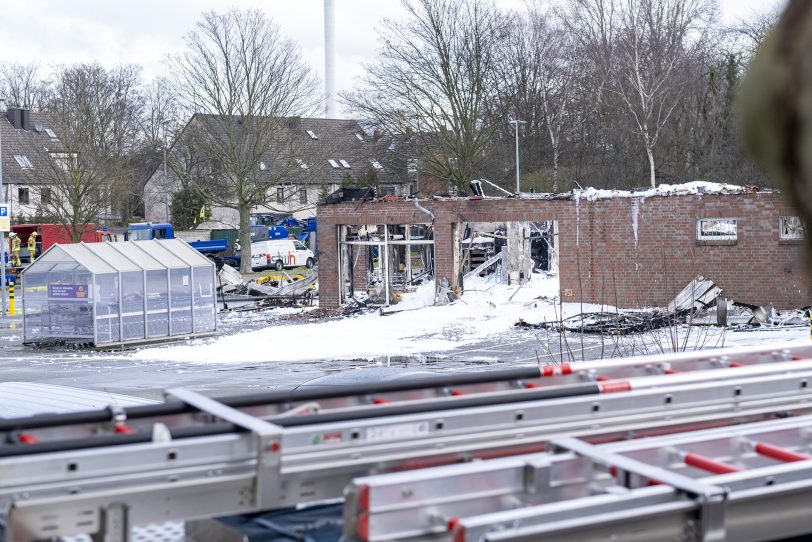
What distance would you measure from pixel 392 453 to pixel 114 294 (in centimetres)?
2375

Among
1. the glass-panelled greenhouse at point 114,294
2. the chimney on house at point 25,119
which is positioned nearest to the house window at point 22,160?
the chimney on house at point 25,119

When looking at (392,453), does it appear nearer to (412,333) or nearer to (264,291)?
(412,333)

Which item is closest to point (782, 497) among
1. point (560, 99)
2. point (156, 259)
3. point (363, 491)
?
point (363, 491)

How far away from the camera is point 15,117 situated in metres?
70.2

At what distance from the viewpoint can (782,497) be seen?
11.3ft

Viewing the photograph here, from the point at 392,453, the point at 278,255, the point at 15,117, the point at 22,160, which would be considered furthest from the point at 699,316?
the point at 15,117

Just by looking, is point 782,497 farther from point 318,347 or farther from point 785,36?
point 318,347

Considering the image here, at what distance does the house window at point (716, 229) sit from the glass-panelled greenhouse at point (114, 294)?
13112 millimetres

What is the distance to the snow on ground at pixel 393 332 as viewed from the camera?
23.8 metres

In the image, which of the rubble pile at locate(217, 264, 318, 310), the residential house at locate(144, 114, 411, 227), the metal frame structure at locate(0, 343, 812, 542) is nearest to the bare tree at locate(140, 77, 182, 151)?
the residential house at locate(144, 114, 411, 227)

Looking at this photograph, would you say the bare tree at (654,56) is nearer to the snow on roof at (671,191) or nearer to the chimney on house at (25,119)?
the snow on roof at (671,191)

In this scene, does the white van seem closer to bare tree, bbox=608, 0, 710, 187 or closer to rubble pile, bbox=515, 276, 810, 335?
bare tree, bbox=608, 0, 710, 187

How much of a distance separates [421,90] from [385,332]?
21671mm

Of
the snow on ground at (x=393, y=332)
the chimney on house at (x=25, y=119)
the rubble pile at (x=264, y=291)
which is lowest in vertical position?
the snow on ground at (x=393, y=332)
